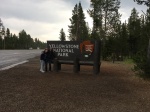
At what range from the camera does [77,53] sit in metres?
18.5

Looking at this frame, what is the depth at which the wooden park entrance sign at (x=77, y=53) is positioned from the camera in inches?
700

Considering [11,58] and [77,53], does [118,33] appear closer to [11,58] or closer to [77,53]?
[11,58]

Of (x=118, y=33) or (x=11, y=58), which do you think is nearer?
(x=11, y=58)

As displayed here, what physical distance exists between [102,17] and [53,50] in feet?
123

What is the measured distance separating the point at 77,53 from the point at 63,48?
1.08 m

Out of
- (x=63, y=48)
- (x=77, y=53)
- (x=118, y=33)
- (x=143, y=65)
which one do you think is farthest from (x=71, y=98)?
(x=118, y=33)

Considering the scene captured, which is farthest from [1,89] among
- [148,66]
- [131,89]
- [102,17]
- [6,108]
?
[102,17]

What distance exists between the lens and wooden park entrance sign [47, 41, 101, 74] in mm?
17781

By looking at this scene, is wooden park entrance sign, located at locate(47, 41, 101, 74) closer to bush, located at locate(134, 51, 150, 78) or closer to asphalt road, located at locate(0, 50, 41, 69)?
bush, located at locate(134, 51, 150, 78)

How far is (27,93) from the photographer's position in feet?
34.1

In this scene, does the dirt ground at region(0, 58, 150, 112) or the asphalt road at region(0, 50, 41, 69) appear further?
the asphalt road at region(0, 50, 41, 69)

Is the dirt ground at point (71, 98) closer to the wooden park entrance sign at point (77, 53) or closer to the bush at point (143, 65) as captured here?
the bush at point (143, 65)

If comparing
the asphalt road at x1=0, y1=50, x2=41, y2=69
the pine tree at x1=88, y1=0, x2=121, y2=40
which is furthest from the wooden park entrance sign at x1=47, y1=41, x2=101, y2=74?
the pine tree at x1=88, y1=0, x2=121, y2=40

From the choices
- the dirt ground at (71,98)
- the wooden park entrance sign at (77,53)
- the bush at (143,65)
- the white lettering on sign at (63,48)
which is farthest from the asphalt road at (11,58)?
the dirt ground at (71,98)
